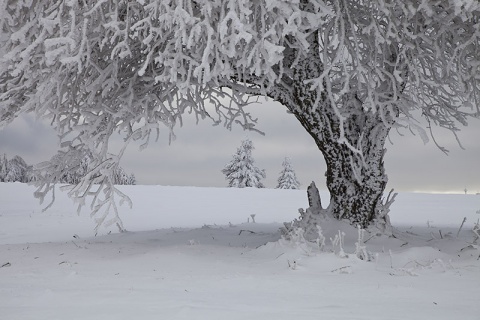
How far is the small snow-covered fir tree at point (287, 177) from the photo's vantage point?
43281mm

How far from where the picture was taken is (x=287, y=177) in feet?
143

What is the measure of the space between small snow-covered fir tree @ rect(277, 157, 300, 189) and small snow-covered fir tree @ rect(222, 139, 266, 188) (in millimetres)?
2580

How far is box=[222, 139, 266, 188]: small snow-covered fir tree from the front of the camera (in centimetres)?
4112

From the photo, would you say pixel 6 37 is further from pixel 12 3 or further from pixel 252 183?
pixel 252 183

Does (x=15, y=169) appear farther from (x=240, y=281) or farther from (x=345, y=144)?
(x=240, y=281)

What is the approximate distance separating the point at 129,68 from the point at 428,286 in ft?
15.5

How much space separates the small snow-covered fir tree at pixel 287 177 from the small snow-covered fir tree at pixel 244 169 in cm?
258

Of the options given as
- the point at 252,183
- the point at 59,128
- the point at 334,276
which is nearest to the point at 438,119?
the point at 334,276

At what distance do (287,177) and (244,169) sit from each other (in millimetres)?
4888

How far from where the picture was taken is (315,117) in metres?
6.04

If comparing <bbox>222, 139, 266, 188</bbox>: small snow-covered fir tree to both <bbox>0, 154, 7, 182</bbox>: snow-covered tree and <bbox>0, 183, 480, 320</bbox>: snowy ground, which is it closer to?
<bbox>0, 154, 7, 182</bbox>: snow-covered tree

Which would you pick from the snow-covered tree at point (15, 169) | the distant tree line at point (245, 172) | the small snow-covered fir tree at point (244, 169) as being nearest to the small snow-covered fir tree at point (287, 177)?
the distant tree line at point (245, 172)

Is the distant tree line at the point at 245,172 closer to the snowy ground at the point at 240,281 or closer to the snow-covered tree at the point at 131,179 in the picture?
the snow-covered tree at the point at 131,179

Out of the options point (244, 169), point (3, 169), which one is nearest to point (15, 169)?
point (3, 169)
